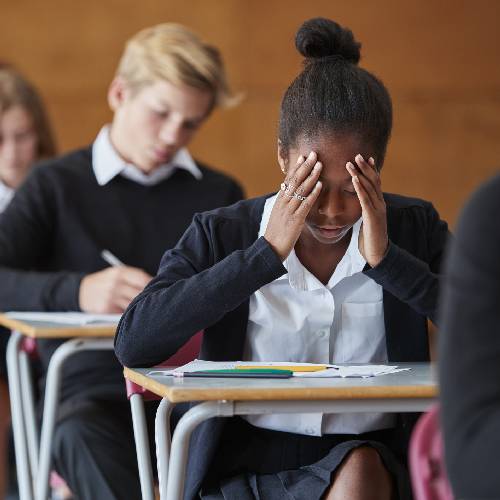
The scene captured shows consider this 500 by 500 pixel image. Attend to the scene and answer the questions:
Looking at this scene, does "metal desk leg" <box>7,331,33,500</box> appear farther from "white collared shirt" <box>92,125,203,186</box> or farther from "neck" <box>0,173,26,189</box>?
"neck" <box>0,173,26,189</box>

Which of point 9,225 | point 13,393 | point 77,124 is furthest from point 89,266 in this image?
point 77,124

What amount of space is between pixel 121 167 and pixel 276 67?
9.67 ft

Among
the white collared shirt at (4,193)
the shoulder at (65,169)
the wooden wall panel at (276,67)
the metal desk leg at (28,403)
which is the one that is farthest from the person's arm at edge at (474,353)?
the wooden wall panel at (276,67)

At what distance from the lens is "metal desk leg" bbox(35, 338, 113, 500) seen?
2367 mm

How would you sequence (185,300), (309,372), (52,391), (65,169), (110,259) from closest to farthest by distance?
(309,372)
(185,300)
(52,391)
(110,259)
(65,169)

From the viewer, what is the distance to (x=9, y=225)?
2.87 metres

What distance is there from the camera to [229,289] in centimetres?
171

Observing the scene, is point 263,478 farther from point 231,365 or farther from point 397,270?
point 397,270

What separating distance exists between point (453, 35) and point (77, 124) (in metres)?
2.03

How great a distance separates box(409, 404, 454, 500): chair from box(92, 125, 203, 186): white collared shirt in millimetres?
1976

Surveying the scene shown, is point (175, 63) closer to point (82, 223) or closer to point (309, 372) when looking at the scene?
point (82, 223)

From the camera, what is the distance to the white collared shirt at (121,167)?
3029mm

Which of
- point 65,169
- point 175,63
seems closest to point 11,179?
point 65,169

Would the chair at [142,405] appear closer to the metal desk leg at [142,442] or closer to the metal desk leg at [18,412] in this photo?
the metal desk leg at [142,442]
